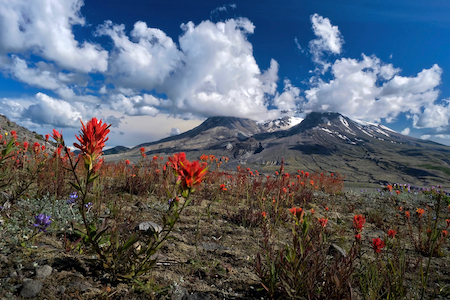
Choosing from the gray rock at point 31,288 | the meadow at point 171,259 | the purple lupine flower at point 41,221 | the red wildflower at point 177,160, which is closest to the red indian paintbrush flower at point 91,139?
the meadow at point 171,259

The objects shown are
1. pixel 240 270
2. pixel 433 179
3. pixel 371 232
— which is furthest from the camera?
pixel 433 179

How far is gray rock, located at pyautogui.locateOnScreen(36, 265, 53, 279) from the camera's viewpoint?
1.69m

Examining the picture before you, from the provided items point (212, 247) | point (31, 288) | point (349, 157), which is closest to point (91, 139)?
point (31, 288)

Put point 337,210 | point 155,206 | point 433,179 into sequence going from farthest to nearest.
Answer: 1. point 433,179
2. point 337,210
3. point 155,206

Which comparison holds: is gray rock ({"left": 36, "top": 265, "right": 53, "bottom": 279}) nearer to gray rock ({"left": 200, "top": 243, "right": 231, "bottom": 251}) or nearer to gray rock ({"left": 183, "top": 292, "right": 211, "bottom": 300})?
gray rock ({"left": 183, "top": 292, "right": 211, "bottom": 300})

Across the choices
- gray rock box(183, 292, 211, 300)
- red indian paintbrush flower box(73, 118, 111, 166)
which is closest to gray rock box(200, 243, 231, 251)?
gray rock box(183, 292, 211, 300)

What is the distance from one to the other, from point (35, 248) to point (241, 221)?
3059 mm

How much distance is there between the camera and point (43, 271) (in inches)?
67.7

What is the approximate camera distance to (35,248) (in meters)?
2.03

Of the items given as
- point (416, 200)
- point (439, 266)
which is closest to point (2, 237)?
point (439, 266)

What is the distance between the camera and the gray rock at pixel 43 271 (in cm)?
169

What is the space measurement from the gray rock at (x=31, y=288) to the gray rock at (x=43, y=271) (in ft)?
0.32

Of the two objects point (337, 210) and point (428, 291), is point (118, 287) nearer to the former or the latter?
point (428, 291)

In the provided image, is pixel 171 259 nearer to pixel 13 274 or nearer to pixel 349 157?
pixel 13 274
